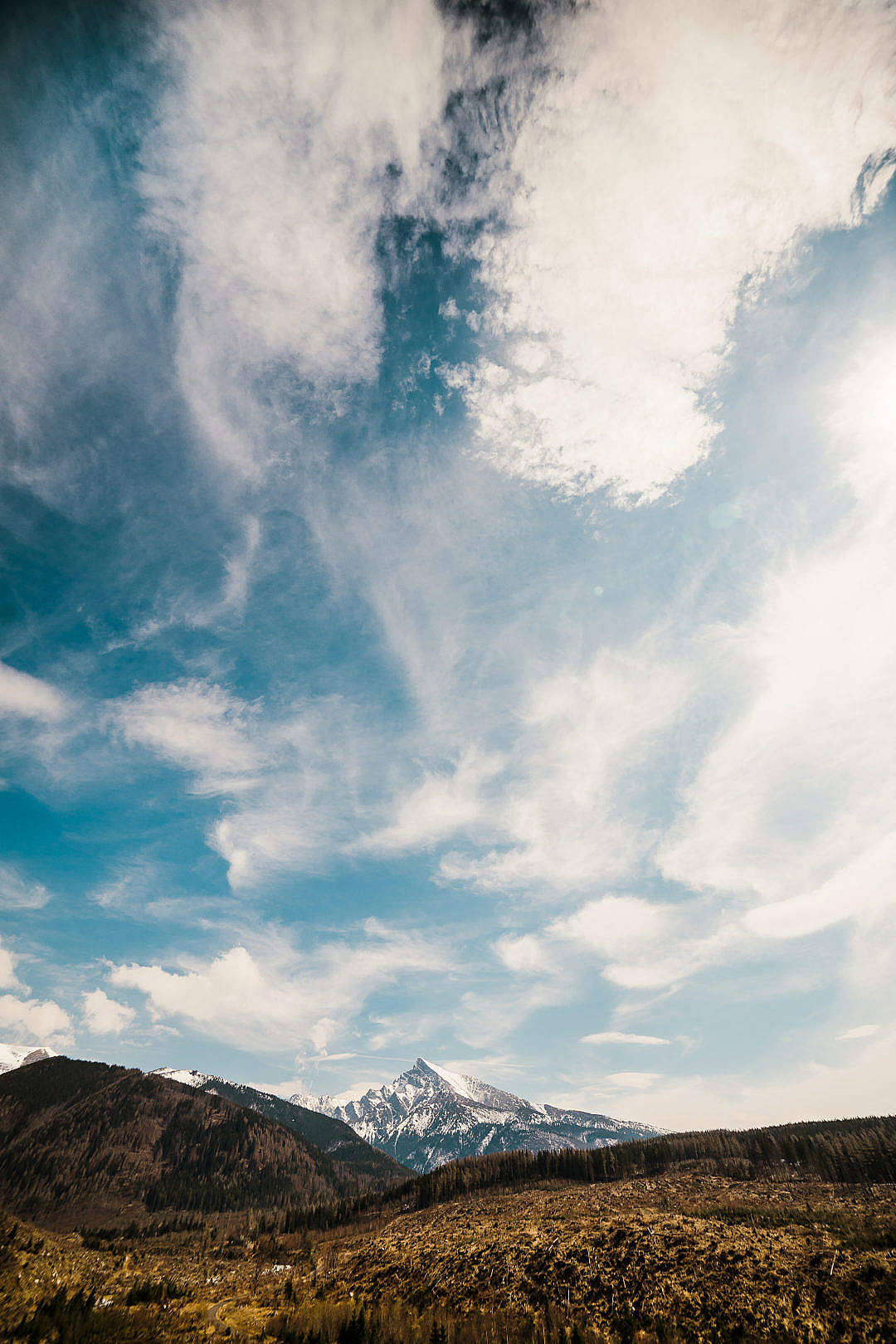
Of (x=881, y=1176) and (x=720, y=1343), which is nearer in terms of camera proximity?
(x=720, y=1343)

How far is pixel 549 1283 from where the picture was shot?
35.8 metres

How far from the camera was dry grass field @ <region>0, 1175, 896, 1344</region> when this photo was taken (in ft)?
91.0

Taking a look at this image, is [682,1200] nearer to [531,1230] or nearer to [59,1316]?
[531,1230]

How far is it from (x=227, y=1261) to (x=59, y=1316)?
69.4 meters

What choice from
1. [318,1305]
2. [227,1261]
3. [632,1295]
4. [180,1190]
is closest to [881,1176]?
[632,1295]

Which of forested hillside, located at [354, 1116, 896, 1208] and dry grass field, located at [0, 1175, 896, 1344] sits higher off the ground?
dry grass field, located at [0, 1175, 896, 1344]

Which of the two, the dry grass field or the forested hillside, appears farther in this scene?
the forested hillside

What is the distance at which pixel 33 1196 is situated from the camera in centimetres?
17012

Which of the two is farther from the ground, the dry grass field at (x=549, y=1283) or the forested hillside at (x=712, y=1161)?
the dry grass field at (x=549, y=1283)

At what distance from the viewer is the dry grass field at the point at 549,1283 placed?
91.0ft

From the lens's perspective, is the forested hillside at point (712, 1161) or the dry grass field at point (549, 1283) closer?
the dry grass field at point (549, 1283)

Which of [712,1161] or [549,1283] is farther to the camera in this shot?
[712,1161]

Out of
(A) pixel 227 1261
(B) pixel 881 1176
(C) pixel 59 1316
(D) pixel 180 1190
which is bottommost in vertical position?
(D) pixel 180 1190

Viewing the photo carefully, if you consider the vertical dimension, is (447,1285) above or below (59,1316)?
below
